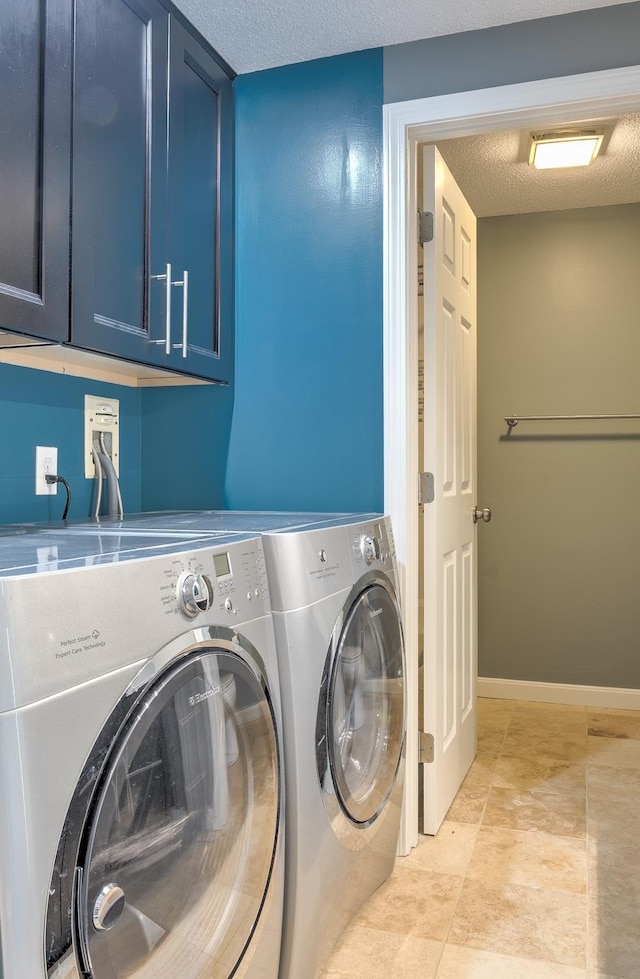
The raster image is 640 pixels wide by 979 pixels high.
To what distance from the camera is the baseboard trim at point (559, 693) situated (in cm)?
353

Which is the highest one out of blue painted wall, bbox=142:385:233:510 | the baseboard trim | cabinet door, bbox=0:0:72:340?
cabinet door, bbox=0:0:72:340

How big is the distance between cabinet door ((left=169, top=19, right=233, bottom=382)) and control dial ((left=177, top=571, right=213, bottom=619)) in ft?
3.21

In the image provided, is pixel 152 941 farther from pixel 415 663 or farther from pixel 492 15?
A: pixel 492 15

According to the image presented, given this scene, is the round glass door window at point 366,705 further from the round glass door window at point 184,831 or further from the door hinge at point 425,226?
the door hinge at point 425,226

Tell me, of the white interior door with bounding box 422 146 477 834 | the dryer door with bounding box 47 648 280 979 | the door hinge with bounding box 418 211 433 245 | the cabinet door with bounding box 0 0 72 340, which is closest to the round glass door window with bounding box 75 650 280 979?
the dryer door with bounding box 47 648 280 979

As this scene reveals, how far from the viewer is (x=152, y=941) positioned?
1.03 metres

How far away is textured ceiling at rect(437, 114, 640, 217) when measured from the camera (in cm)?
280

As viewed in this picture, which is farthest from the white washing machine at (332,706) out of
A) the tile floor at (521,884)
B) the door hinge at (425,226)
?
the door hinge at (425,226)

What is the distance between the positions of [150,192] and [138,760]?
4.59 feet

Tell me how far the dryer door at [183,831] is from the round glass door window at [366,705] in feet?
0.90

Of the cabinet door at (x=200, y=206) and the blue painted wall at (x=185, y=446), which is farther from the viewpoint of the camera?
the blue painted wall at (x=185, y=446)

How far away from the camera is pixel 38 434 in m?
1.96

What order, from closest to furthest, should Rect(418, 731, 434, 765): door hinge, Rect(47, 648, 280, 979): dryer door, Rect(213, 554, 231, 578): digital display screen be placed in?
Rect(47, 648, 280, 979): dryer door → Rect(213, 554, 231, 578): digital display screen → Rect(418, 731, 434, 765): door hinge

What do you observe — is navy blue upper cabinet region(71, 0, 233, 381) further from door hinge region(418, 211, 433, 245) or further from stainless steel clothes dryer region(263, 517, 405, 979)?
stainless steel clothes dryer region(263, 517, 405, 979)
